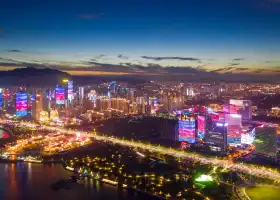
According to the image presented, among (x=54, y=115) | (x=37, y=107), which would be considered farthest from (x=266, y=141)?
(x=37, y=107)

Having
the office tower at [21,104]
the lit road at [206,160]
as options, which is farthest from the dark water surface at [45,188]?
the office tower at [21,104]

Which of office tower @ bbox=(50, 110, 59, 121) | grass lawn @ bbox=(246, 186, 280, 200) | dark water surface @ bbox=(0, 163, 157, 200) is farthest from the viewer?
office tower @ bbox=(50, 110, 59, 121)

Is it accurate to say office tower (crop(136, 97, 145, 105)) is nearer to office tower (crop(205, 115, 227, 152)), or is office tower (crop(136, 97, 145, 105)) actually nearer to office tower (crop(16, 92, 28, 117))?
office tower (crop(16, 92, 28, 117))

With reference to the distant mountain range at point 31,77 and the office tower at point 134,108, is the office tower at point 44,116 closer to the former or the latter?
the office tower at point 134,108

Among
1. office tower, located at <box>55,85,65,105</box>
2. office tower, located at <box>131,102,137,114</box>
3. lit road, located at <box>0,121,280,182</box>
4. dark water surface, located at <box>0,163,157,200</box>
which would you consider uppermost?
office tower, located at <box>55,85,65,105</box>

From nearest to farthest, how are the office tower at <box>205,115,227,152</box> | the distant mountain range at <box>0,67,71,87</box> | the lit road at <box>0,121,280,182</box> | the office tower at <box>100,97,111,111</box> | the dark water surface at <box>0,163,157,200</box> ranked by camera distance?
the dark water surface at <box>0,163,157,200</box> < the lit road at <box>0,121,280,182</box> < the office tower at <box>205,115,227,152</box> < the office tower at <box>100,97,111,111</box> < the distant mountain range at <box>0,67,71,87</box>

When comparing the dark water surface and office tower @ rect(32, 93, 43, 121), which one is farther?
office tower @ rect(32, 93, 43, 121)

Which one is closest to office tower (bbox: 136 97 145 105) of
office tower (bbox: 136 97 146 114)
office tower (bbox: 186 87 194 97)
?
office tower (bbox: 136 97 146 114)

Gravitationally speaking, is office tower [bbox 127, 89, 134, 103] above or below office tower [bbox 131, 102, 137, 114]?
above
